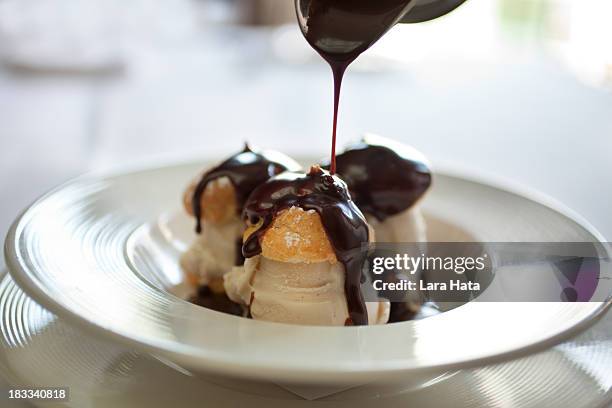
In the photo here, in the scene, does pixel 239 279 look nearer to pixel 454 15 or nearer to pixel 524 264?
pixel 524 264

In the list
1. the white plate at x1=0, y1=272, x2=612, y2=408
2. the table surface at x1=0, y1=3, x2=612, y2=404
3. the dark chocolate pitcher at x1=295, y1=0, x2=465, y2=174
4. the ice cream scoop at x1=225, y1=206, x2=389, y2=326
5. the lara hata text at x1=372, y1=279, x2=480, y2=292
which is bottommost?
the table surface at x1=0, y1=3, x2=612, y2=404

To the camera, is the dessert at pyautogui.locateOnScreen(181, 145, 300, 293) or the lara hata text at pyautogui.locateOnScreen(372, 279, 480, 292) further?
the dessert at pyautogui.locateOnScreen(181, 145, 300, 293)

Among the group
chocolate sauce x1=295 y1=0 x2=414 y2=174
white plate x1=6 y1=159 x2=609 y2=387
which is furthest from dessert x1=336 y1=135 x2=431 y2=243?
chocolate sauce x1=295 y1=0 x2=414 y2=174

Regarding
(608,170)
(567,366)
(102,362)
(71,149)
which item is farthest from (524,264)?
(71,149)

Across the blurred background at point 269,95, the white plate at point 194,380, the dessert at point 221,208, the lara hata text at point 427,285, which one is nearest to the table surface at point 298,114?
the blurred background at point 269,95

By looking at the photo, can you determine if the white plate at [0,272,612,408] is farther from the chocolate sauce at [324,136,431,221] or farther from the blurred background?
the blurred background

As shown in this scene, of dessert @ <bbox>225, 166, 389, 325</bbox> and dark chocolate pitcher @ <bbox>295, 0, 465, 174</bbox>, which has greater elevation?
dark chocolate pitcher @ <bbox>295, 0, 465, 174</bbox>

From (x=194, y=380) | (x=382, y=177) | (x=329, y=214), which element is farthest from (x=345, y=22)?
(x=194, y=380)
